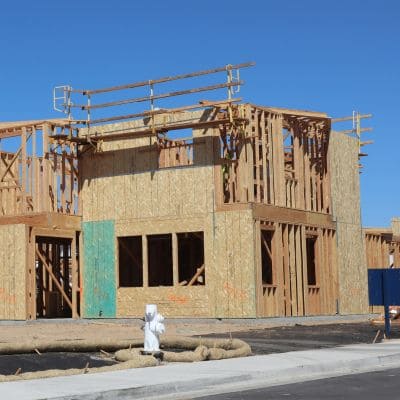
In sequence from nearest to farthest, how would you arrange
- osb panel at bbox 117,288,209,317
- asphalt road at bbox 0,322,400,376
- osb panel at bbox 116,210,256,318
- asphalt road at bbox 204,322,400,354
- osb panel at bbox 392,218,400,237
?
asphalt road at bbox 0,322,400,376, asphalt road at bbox 204,322,400,354, osb panel at bbox 116,210,256,318, osb panel at bbox 117,288,209,317, osb panel at bbox 392,218,400,237

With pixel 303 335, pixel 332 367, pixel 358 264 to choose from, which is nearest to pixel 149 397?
pixel 332 367

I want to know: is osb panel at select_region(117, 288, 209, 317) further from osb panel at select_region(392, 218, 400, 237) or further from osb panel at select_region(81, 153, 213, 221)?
osb panel at select_region(392, 218, 400, 237)

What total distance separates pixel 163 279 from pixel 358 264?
8333 mm

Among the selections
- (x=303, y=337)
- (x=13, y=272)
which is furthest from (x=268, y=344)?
(x=13, y=272)

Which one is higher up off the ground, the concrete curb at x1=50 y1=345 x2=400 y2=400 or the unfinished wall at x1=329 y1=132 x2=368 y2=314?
the unfinished wall at x1=329 y1=132 x2=368 y2=314

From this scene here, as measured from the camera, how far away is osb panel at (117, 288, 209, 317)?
31375 millimetres

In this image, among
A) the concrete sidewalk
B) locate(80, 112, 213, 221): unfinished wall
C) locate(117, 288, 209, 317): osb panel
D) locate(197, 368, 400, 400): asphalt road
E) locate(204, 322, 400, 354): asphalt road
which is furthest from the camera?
locate(80, 112, 213, 221): unfinished wall

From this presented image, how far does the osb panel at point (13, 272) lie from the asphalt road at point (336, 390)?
20.9 meters

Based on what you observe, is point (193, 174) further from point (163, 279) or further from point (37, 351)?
point (37, 351)

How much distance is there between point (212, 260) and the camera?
31062 millimetres

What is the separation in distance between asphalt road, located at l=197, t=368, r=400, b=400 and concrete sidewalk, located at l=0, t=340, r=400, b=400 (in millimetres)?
512

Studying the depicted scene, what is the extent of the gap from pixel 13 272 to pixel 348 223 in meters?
13.9

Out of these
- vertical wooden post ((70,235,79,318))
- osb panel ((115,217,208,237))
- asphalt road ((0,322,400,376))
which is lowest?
asphalt road ((0,322,400,376))

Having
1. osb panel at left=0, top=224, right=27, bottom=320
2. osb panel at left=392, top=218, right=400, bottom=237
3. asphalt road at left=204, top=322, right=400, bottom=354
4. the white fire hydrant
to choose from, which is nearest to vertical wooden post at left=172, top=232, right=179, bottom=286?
osb panel at left=0, top=224, right=27, bottom=320
